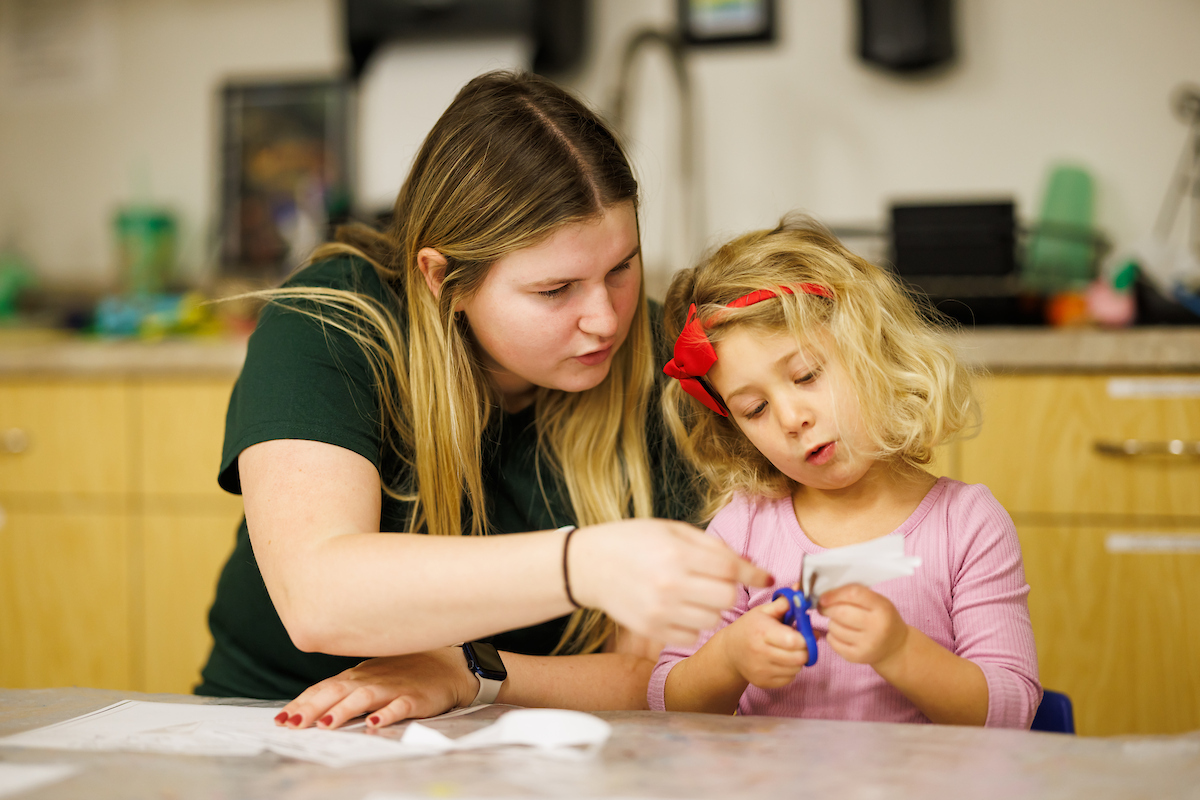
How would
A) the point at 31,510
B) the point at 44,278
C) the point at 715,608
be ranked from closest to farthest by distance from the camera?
the point at 715,608 < the point at 31,510 < the point at 44,278

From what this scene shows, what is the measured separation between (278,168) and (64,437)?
839 millimetres

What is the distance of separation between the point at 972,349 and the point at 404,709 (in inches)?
46.2

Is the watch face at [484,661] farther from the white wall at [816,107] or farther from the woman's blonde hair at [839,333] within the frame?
the white wall at [816,107]

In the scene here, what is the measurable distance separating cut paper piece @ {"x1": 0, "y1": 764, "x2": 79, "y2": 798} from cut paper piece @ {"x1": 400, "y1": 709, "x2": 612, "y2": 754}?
8.3 inches

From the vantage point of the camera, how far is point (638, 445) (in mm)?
→ 1117

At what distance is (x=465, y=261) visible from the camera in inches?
37.7

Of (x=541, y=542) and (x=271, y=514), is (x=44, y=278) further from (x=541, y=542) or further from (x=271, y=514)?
(x=541, y=542)

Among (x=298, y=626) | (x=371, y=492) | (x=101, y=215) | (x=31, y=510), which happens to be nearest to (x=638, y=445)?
(x=371, y=492)

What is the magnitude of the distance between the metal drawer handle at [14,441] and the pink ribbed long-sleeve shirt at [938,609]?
159 centimetres

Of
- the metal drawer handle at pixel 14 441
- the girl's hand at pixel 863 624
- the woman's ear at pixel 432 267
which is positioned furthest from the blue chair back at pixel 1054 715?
the metal drawer handle at pixel 14 441

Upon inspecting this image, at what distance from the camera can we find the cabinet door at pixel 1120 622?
1527 millimetres

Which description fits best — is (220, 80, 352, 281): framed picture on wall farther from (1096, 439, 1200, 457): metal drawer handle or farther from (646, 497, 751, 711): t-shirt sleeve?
(1096, 439, 1200, 457): metal drawer handle

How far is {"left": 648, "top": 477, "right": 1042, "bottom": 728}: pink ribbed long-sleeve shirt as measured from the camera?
34.0 inches

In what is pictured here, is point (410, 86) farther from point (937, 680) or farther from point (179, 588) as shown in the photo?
point (937, 680)
